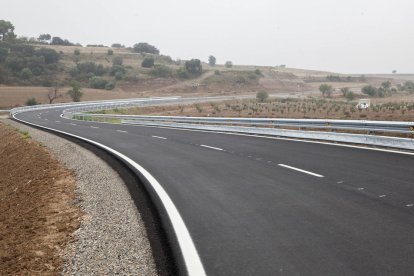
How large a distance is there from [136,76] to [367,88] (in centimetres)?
6191

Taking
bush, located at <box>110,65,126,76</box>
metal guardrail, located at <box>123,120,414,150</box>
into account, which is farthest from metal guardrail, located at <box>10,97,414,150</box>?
bush, located at <box>110,65,126,76</box>

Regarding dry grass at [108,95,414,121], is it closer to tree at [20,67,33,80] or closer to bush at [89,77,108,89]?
bush at [89,77,108,89]

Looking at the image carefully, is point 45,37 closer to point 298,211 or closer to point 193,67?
point 193,67

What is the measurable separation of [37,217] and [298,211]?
4353 millimetres

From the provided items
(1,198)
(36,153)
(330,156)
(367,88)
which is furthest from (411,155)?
(367,88)

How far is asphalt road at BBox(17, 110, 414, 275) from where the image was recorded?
446cm

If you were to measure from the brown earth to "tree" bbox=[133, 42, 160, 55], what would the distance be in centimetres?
17336

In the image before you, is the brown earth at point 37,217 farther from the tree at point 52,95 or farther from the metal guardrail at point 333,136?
the tree at point 52,95

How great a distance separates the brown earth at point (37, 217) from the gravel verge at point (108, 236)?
181 millimetres

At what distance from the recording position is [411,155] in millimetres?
11516

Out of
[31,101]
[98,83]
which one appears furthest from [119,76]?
[31,101]

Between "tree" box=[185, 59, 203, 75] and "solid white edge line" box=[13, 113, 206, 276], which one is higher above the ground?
"tree" box=[185, 59, 203, 75]

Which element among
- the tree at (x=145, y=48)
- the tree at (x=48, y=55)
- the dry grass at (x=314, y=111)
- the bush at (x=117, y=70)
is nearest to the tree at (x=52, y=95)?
the bush at (x=117, y=70)

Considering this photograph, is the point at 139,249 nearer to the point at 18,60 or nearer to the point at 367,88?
the point at 367,88
